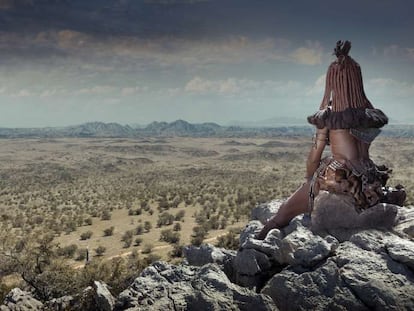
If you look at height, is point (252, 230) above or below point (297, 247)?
below

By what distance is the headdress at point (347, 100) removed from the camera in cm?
1172

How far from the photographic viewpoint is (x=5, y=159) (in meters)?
106

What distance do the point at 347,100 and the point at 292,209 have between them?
3.40 meters

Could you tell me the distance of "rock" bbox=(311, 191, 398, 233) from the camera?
36.4 ft

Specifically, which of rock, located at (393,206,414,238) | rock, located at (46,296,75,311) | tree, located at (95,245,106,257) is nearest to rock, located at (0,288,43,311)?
rock, located at (46,296,75,311)

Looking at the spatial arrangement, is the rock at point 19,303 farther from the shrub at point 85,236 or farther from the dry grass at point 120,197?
the shrub at point 85,236

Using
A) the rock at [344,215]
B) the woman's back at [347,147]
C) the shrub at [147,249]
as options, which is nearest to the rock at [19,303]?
the rock at [344,215]

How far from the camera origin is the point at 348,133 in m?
11.9

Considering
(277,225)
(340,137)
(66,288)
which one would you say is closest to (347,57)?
(340,137)

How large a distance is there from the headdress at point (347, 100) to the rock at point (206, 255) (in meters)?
4.45

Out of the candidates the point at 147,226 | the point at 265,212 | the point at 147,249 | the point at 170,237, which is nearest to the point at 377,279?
the point at 265,212

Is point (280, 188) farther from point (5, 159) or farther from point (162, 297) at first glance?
point (5, 159)

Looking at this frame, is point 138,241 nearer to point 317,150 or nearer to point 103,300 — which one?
point 103,300

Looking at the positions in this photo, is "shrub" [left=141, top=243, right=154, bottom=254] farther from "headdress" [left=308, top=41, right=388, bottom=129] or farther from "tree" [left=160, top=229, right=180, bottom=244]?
"headdress" [left=308, top=41, right=388, bottom=129]
